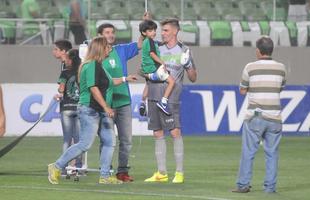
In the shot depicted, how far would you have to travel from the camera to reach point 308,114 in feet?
81.3

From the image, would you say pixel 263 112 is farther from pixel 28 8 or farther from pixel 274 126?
pixel 28 8

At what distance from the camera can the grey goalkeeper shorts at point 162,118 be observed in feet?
47.0

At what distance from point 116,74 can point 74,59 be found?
110 cm

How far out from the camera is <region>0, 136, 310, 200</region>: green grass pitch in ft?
42.4

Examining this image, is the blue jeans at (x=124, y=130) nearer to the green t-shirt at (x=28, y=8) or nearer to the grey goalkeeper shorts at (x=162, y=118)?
the grey goalkeeper shorts at (x=162, y=118)

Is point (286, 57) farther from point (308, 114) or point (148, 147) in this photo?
point (148, 147)

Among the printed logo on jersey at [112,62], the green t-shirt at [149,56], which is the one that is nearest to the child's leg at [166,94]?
the green t-shirt at [149,56]

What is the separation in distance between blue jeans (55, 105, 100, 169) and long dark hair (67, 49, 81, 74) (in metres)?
1.42

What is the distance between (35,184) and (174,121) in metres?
2.05

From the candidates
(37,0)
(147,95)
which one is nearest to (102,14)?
(37,0)

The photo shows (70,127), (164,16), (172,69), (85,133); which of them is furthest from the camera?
(164,16)

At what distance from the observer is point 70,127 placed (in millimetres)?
15195

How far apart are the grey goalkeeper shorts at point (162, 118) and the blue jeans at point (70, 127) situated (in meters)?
1.23

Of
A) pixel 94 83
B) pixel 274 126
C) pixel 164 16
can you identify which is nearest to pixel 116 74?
pixel 94 83
